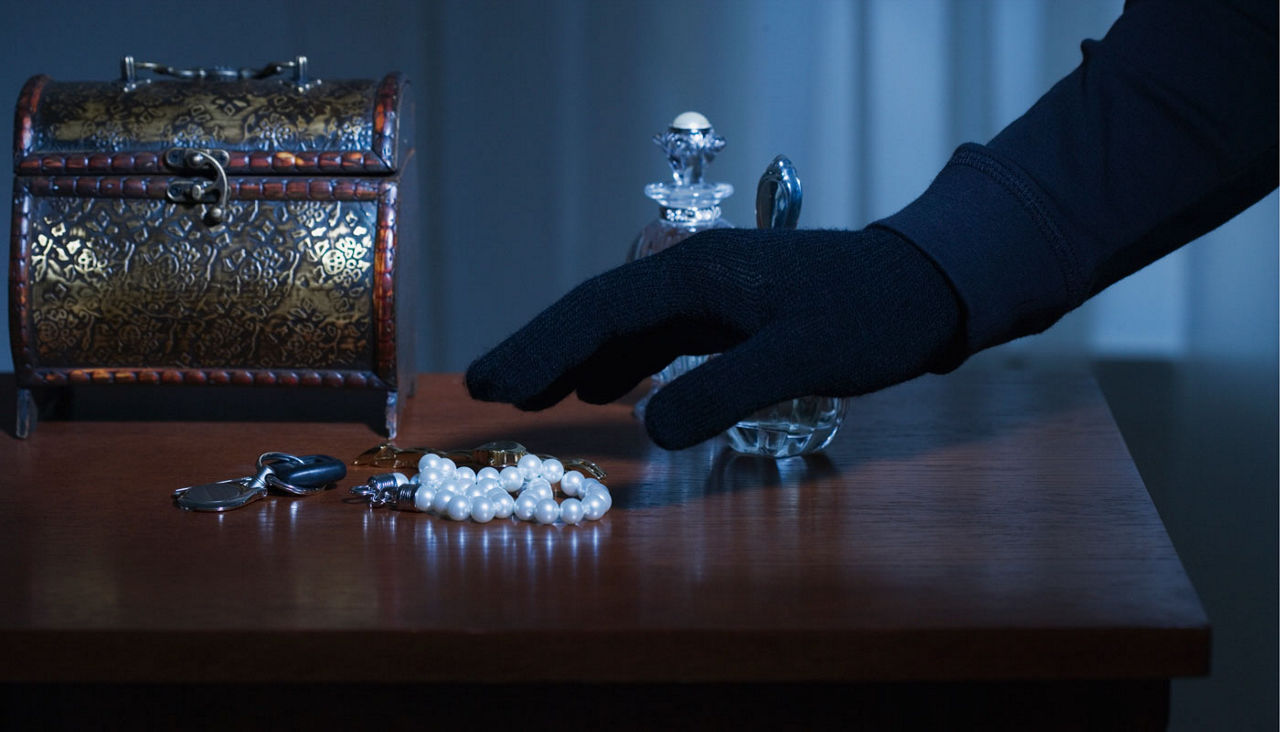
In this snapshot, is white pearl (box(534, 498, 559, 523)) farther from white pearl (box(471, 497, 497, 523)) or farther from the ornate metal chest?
the ornate metal chest

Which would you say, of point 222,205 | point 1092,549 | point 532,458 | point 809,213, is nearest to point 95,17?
point 222,205

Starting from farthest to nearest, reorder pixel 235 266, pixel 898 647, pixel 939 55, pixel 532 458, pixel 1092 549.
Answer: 1. pixel 939 55
2. pixel 235 266
3. pixel 532 458
4. pixel 1092 549
5. pixel 898 647

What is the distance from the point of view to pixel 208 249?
0.87 metres

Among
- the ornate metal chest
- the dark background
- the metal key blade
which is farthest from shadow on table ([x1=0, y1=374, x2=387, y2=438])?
the dark background

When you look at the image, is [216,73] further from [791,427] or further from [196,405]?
[791,427]

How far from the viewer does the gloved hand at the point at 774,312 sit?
0.66m

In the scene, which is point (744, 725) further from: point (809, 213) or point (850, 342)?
point (809, 213)

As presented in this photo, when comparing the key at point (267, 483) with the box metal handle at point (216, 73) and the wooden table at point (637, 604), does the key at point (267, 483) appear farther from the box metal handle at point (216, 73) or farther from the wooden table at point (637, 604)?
the box metal handle at point (216, 73)

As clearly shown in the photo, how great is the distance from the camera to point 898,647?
0.54m

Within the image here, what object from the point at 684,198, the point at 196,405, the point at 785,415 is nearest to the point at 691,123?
the point at 684,198

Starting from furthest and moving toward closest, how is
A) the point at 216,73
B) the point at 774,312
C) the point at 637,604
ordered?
the point at 216,73, the point at 774,312, the point at 637,604

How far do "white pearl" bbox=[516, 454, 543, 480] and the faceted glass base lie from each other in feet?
0.42

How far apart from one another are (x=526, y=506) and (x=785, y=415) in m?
0.19

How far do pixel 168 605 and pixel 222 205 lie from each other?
0.37 metres
